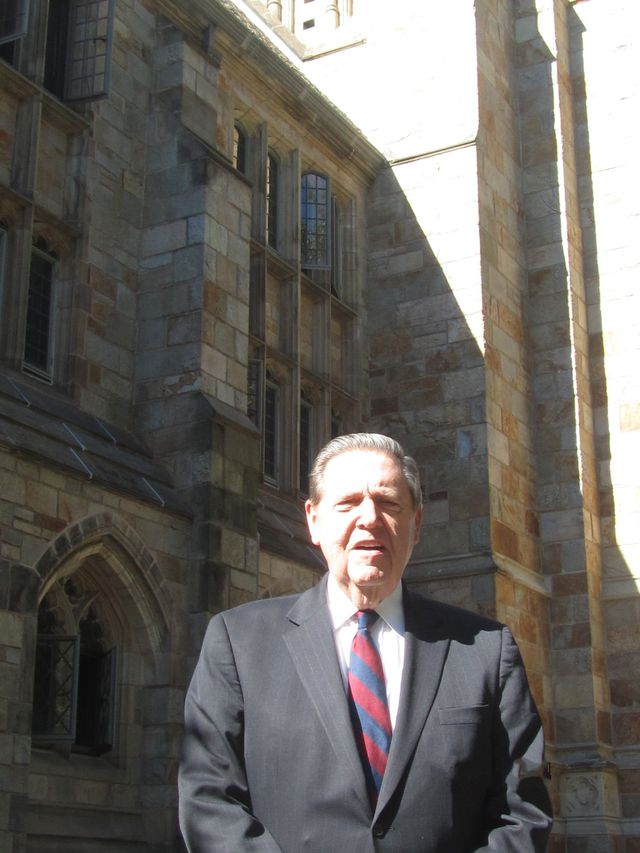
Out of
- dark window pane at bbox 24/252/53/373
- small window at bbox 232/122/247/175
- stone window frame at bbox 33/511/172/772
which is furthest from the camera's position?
small window at bbox 232/122/247/175

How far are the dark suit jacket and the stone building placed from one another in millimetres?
5266

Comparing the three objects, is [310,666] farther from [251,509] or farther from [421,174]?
[421,174]

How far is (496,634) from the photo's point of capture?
3.04 metres

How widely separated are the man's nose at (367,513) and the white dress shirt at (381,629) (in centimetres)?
17

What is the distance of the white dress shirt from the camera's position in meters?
2.93

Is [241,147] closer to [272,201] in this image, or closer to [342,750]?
[272,201]

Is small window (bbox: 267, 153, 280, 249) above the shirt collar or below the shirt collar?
above

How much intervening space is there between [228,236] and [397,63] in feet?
18.0

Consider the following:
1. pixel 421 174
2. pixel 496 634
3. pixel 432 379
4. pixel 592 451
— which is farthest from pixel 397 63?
pixel 496 634

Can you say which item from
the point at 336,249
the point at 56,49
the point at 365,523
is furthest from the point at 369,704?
the point at 336,249

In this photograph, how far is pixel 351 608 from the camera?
3000mm

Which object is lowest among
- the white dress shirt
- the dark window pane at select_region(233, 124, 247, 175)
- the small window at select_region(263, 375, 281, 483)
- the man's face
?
the white dress shirt

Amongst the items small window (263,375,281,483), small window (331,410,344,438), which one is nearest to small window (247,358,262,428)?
small window (263,375,281,483)

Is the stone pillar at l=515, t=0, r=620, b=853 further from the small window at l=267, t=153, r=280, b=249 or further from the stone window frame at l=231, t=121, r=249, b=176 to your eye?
the stone window frame at l=231, t=121, r=249, b=176
